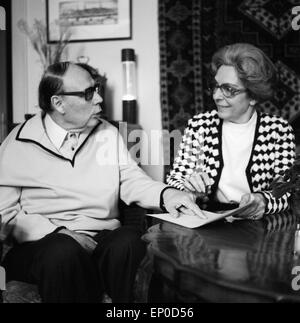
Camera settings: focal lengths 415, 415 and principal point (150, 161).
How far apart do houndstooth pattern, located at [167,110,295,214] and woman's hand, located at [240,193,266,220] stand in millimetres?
329

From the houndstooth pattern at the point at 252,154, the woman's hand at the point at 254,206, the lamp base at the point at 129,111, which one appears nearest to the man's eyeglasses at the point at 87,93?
the houndstooth pattern at the point at 252,154

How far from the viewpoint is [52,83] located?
73.7 inches

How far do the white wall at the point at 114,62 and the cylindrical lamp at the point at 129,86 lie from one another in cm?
18

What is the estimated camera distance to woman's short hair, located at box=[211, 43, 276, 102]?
2025 mm

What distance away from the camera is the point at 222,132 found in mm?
2125

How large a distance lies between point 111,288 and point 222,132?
3.23 feet

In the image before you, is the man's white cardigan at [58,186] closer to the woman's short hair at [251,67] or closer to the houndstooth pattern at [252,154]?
the houndstooth pattern at [252,154]

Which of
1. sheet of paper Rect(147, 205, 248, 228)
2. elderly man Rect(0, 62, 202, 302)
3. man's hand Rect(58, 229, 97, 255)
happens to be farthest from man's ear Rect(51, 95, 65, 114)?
sheet of paper Rect(147, 205, 248, 228)

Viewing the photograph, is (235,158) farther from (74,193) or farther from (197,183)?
(74,193)

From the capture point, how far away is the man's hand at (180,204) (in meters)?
1.57

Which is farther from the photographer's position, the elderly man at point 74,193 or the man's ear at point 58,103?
the man's ear at point 58,103

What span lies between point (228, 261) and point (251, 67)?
1264mm

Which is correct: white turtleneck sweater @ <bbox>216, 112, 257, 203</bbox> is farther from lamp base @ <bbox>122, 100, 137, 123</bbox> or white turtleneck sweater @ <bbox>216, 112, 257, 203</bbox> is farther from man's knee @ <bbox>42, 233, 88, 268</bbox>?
lamp base @ <bbox>122, 100, 137, 123</bbox>
